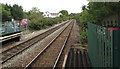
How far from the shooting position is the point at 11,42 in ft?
47.8

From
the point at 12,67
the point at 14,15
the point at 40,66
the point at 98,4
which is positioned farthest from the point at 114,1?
the point at 14,15

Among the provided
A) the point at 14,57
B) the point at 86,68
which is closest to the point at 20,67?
the point at 14,57

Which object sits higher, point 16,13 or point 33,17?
point 16,13

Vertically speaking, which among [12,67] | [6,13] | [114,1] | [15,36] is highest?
[6,13]

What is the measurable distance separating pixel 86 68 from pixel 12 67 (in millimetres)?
3568

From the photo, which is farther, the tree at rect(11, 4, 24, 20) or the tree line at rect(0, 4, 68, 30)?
the tree at rect(11, 4, 24, 20)

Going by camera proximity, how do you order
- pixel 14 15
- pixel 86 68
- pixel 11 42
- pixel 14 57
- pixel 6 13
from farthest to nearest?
pixel 14 15 < pixel 6 13 < pixel 11 42 < pixel 14 57 < pixel 86 68

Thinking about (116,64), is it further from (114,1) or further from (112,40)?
(114,1)

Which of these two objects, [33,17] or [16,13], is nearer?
[33,17]

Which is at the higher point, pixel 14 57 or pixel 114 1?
pixel 114 1

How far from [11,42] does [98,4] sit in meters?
9.14

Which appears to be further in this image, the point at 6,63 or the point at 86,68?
the point at 6,63

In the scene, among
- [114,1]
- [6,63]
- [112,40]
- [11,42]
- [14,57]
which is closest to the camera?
[112,40]

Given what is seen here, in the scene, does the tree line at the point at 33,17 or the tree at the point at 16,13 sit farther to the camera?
the tree at the point at 16,13
